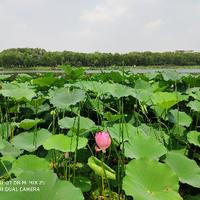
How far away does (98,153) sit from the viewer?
1.73 m

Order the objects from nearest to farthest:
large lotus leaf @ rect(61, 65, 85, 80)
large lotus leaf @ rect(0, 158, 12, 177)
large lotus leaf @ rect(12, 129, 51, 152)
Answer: large lotus leaf @ rect(0, 158, 12, 177), large lotus leaf @ rect(12, 129, 51, 152), large lotus leaf @ rect(61, 65, 85, 80)

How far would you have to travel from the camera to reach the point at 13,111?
2100 millimetres

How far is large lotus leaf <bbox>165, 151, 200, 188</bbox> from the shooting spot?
152 cm

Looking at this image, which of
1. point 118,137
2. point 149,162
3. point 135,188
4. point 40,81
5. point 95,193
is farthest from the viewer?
point 40,81

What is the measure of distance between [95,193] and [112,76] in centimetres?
183

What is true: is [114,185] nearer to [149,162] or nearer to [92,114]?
[149,162]

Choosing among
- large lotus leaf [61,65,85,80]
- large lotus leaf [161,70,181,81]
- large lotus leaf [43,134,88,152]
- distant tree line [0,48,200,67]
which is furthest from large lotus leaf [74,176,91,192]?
distant tree line [0,48,200,67]

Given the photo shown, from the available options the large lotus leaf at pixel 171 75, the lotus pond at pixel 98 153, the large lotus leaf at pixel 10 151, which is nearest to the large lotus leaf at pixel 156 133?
the lotus pond at pixel 98 153

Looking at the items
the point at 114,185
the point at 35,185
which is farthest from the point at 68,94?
the point at 35,185

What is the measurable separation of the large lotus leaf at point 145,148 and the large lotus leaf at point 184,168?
9 centimetres

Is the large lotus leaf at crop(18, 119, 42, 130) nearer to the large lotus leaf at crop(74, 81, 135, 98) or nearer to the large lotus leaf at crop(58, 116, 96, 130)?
the large lotus leaf at crop(58, 116, 96, 130)

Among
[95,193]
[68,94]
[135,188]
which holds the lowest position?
[95,193]

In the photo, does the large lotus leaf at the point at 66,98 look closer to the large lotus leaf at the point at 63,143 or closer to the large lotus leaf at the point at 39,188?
the large lotus leaf at the point at 63,143

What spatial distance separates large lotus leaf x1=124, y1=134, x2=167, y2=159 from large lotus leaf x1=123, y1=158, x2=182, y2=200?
0.22 metres
